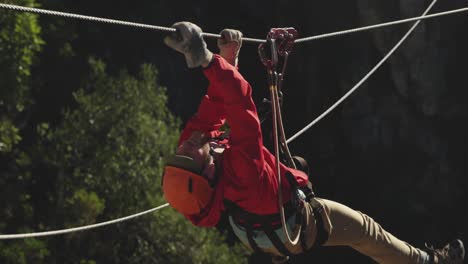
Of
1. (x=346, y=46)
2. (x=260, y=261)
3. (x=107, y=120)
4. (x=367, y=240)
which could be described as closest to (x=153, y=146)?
(x=107, y=120)

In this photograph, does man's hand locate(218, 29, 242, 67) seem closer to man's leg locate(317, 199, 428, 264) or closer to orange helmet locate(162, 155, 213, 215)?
orange helmet locate(162, 155, 213, 215)

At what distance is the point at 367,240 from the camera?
13.4 ft

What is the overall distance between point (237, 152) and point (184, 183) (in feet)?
0.73

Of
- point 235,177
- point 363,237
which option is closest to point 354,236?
point 363,237

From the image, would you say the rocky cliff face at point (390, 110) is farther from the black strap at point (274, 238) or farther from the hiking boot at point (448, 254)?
the black strap at point (274, 238)

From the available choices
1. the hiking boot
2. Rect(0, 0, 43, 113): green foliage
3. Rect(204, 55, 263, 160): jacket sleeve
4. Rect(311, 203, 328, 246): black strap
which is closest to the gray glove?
Rect(204, 55, 263, 160): jacket sleeve

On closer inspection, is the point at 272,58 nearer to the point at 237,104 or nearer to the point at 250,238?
the point at 237,104

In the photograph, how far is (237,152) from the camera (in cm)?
339

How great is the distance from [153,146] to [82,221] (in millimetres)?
1159

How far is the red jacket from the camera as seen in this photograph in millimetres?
3244

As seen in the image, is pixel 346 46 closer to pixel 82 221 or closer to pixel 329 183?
pixel 329 183

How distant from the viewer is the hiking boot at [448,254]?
4434 millimetres

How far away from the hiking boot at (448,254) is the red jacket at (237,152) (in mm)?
1045

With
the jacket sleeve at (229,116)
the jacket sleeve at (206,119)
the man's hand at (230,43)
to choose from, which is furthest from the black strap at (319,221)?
the man's hand at (230,43)
